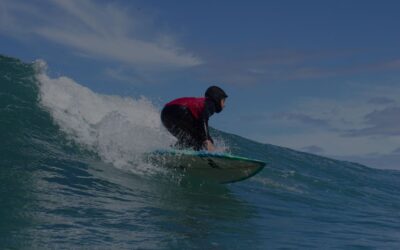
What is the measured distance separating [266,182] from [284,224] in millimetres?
4179

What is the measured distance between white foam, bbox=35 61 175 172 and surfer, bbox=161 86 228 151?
78 centimetres

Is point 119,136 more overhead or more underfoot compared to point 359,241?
more overhead

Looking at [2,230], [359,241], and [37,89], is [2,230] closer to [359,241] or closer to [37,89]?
[359,241]

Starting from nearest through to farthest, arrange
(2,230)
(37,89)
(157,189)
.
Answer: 1. (2,230)
2. (157,189)
3. (37,89)

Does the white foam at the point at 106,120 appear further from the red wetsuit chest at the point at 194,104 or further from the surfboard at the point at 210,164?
the red wetsuit chest at the point at 194,104

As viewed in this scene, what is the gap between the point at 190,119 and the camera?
8734 mm

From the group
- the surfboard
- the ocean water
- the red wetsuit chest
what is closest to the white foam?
the ocean water

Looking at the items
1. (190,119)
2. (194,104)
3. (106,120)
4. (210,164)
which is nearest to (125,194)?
(210,164)

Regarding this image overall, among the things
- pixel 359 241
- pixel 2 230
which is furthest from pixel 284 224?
pixel 2 230

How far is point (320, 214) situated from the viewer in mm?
8477

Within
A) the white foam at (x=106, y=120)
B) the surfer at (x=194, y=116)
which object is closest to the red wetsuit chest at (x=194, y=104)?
the surfer at (x=194, y=116)

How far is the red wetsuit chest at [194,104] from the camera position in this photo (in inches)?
343

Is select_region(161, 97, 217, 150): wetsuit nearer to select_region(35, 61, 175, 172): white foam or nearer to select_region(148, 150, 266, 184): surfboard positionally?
select_region(148, 150, 266, 184): surfboard

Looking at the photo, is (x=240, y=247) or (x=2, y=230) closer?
(x=2, y=230)
